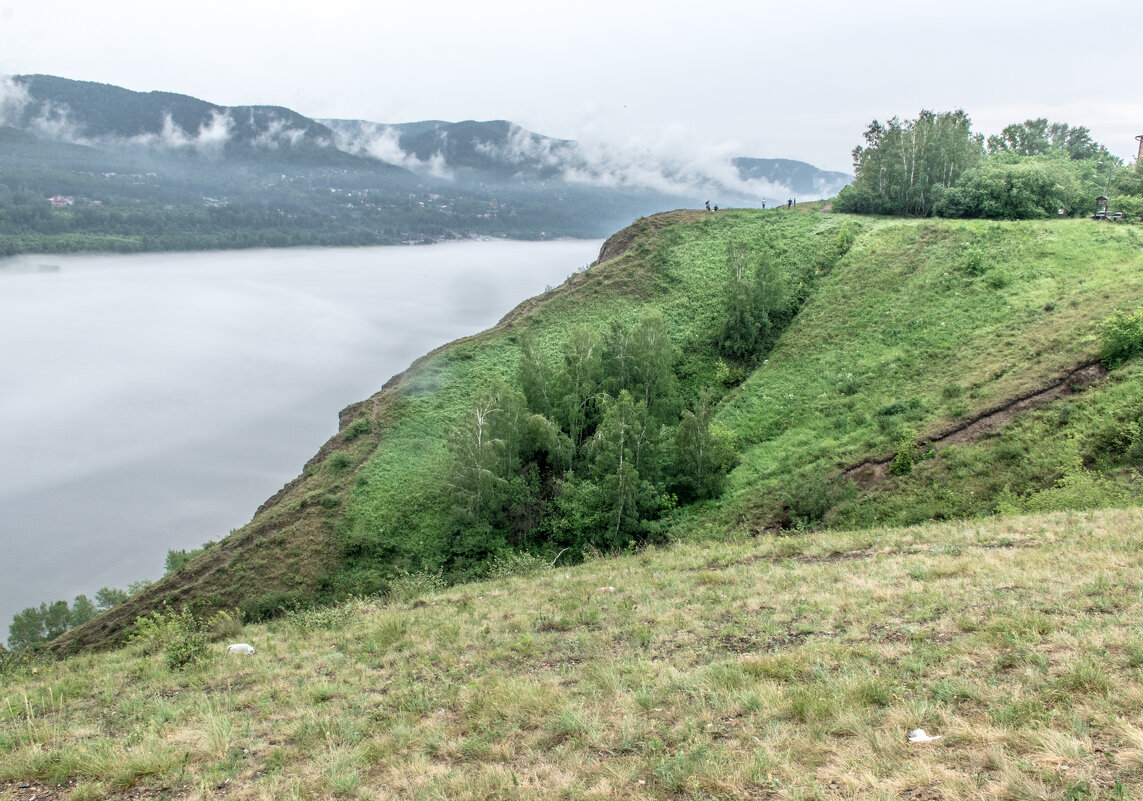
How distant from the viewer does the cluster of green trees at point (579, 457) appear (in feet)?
91.0

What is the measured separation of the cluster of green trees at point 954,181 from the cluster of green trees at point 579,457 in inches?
1332

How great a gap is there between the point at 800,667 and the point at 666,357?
86.4 ft

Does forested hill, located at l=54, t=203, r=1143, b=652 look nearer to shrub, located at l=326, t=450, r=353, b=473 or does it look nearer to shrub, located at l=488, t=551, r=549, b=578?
shrub, located at l=326, t=450, r=353, b=473

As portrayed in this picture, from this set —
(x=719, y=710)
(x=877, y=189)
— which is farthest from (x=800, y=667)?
(x=877, y=189)

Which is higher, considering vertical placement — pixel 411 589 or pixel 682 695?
pixel 682 695

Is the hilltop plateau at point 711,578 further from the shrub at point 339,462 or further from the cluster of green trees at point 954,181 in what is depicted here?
the cluster of green trees at point 954,181

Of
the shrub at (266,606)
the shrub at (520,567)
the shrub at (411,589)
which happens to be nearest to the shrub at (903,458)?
the shrub at (520,567)

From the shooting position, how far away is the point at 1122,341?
78.7ft

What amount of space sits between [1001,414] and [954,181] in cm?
3808

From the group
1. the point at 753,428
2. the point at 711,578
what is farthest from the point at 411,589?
the point at 753,428

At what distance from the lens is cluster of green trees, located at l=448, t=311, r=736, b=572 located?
27750 millimetres

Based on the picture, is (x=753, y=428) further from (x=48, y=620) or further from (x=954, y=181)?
(x=48, y=620)

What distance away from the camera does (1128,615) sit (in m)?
9.29

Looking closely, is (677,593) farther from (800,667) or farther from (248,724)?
(248,724)
